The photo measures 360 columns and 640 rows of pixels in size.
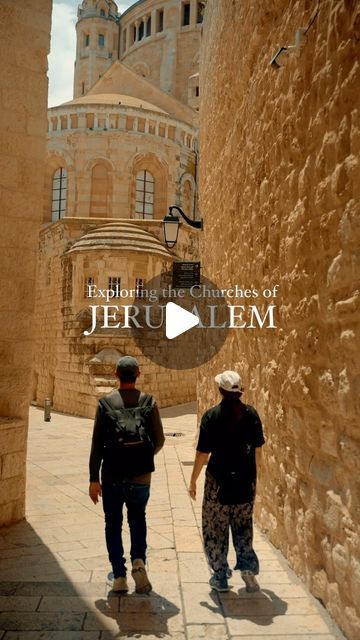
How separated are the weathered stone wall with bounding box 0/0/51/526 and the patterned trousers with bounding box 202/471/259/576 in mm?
2286

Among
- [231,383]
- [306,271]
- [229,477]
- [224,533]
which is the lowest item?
[224,533]

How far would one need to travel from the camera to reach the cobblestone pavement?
9.65ft

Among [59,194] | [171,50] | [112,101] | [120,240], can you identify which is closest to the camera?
[120,240]

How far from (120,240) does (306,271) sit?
13169mm

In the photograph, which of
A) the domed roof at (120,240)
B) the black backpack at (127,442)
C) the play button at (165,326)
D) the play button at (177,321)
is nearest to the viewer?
the black backpack at (127,442)

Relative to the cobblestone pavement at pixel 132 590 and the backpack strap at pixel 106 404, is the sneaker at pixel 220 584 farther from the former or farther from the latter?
the backpack strap at pixel 106 404

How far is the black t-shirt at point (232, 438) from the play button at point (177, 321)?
536 inches

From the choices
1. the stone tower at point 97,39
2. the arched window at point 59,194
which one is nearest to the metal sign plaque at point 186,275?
the arched window at point 59,194

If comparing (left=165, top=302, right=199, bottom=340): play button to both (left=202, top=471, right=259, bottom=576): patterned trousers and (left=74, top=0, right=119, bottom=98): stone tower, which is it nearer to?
(left=202, top=471, right=259, bottom=576): patterned trousers

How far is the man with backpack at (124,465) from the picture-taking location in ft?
11.1

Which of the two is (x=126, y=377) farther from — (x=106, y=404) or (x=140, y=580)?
(x=140, y=580)

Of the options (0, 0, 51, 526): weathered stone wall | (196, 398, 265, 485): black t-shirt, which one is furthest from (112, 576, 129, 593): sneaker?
(0, 0, 51, 526): weathered stone wall

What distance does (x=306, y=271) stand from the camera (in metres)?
3.47

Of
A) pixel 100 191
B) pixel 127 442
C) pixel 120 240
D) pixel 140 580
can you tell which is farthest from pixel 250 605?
pixel 100 191
